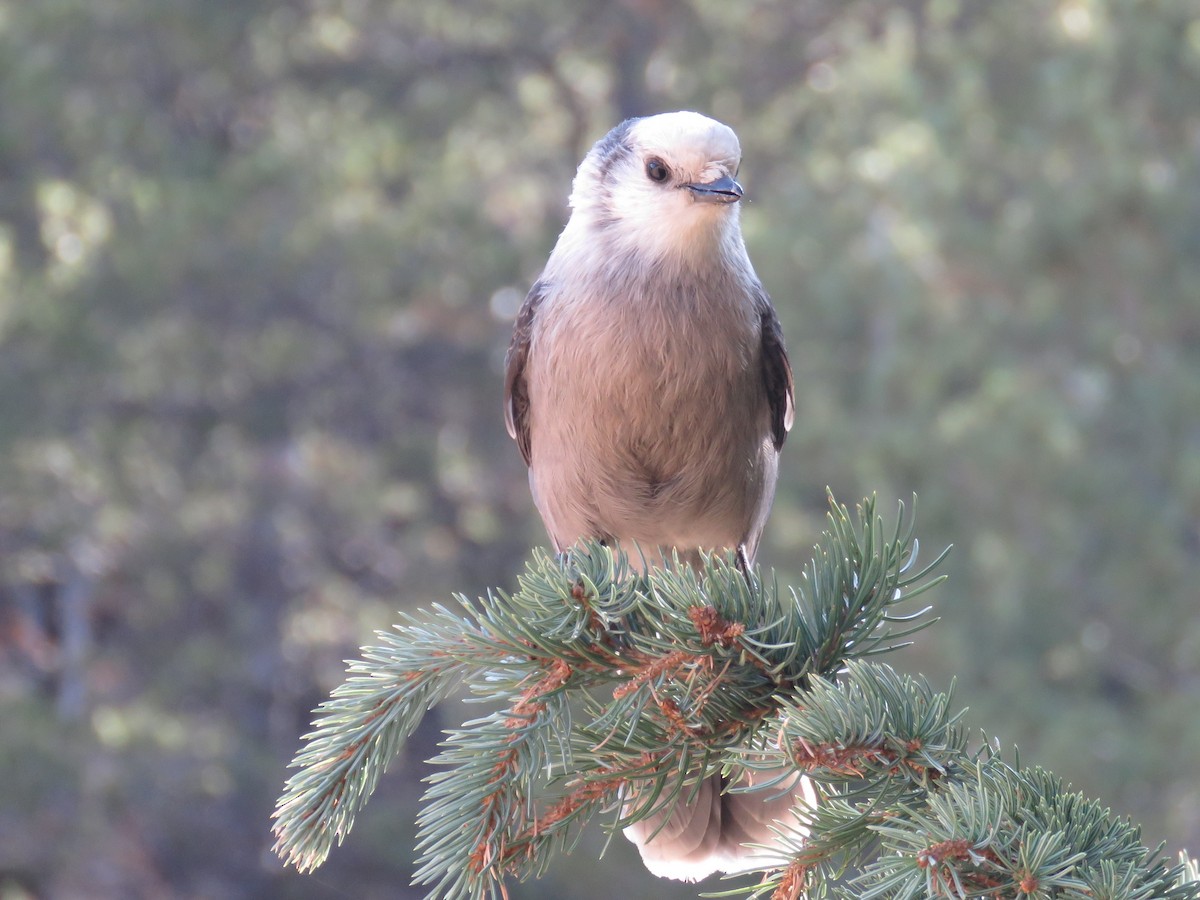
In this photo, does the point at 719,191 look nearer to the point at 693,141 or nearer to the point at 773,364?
the point at 693,141

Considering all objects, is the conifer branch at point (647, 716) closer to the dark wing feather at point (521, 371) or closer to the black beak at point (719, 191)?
the black beak at point (719, 191)

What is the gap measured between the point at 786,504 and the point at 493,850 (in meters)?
7.60

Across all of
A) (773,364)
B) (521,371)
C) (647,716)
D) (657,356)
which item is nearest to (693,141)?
(657,356)

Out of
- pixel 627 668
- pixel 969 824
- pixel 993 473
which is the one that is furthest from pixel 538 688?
pixel 993 473

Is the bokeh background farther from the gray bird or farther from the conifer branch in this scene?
the conifer branch

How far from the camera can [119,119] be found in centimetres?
1123

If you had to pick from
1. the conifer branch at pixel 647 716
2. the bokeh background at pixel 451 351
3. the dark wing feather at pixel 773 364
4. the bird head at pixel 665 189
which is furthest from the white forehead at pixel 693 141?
the bokeh background at pixel 451 351

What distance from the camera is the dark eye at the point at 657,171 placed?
3.18 meters

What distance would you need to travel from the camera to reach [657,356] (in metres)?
3.14

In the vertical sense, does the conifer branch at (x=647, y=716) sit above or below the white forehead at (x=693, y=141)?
below

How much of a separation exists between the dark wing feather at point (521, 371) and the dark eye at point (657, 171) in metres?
0.46

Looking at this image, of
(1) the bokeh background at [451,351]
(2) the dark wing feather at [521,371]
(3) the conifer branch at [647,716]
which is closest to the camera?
(3) the conifer branch at [647,716]

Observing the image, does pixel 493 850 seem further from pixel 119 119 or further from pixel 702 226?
pixel 119 119

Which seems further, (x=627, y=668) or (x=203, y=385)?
(x=203, y=385)
